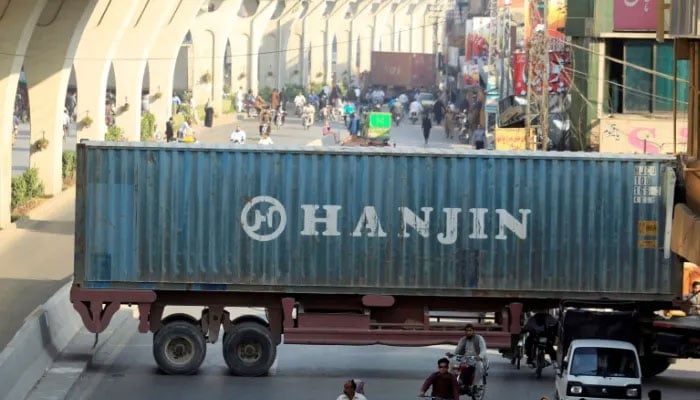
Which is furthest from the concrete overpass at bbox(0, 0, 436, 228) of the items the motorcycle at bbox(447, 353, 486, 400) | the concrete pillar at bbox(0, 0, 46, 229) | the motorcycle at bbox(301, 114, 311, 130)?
the motorcycle at bbox(447, 353, 486, 400)

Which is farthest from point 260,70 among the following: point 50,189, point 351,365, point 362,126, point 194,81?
point 351,365

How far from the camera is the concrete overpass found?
35125 mm

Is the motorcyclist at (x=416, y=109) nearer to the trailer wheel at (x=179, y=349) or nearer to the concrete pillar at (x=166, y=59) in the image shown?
the concrete pillar at (x=166, y=59)

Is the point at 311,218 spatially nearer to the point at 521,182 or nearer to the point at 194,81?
the point at 521,182

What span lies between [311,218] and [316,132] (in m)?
45.6

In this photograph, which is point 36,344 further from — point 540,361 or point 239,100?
point 239,100

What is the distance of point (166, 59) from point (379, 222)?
40.4 m

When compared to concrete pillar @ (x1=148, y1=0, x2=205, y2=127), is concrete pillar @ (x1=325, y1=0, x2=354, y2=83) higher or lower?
higher

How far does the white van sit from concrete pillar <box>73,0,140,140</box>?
94.0ft

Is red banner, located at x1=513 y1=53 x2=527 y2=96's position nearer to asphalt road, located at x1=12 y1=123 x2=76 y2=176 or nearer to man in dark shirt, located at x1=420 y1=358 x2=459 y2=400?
asphalt road, located at x1=12 y1=123 x2=76 y2=176

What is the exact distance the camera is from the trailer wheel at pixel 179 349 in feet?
72.0

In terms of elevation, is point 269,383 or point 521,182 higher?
point 521,182

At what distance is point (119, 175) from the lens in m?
22.2

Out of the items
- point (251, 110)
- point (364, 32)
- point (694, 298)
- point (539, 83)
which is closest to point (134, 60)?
point (539, 83)
